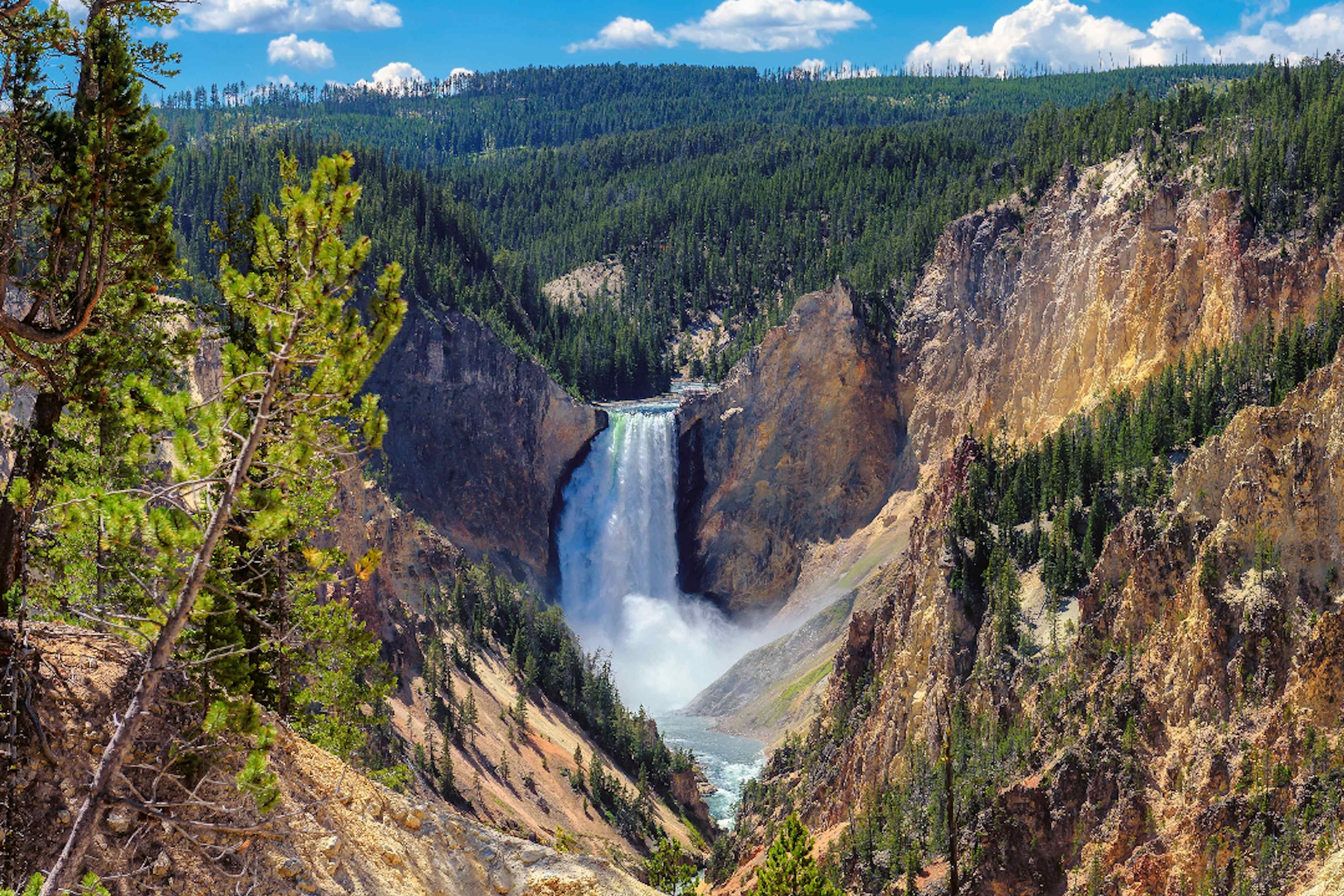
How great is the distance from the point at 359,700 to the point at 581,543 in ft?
269

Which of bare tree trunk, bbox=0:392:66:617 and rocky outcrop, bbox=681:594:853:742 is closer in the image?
bare tree trunk, bbox=0:392:66:617

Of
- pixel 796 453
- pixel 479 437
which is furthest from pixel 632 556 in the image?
pixel 796 453

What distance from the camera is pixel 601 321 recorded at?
141875mm

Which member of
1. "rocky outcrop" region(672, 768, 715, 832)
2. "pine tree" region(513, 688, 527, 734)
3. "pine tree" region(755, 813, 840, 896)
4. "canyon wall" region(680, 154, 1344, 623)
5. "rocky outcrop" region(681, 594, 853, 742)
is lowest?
"rocky outcrop" region(672, 768, 715, 832)

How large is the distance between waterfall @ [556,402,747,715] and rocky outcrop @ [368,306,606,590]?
1937 millimetres

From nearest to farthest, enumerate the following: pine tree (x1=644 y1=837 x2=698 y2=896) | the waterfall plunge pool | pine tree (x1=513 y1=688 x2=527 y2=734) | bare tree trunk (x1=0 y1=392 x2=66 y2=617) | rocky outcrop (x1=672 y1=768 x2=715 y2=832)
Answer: bare tree trunk (x1=0 y1=392 x2=66 y2=617) < pine tree (x1=644 y1=837 x2=698 y2=896) < pine tree (x1=513 y1=688 x2=527 y2=734) < rocky outcrop (x1=672 y1=768 x2=715 y2=832) < the waterfall plunge pool

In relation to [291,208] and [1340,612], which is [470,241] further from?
[291,208]

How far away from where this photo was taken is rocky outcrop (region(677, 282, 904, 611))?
343 feet

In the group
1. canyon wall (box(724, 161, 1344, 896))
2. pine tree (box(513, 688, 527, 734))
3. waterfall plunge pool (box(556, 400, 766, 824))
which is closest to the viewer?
canyon wall (box(724, 161, 1344, 896))

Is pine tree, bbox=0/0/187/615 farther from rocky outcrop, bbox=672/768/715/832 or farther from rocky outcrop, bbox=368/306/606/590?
rocky outcrop, bbox=368/306/606/590

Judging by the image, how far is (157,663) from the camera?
13.4 meters

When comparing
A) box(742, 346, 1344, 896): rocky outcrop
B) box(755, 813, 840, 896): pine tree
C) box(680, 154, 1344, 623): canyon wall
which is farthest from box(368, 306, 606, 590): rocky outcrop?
box(755, 813, 840, 896): pine tree

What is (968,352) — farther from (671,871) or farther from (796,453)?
(671,871)

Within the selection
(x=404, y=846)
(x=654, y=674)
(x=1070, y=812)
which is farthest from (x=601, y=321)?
(x=404, y=846)
